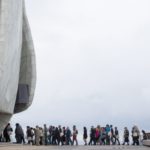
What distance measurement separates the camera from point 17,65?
24.5m

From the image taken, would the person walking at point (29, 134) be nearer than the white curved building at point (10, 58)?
No

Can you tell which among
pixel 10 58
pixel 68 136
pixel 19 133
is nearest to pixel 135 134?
pixel 68 136

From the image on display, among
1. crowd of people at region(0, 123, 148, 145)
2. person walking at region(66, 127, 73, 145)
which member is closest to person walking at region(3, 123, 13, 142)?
crowd of people at region(0, 123, 148, 145)

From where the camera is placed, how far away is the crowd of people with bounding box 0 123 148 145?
125 ft

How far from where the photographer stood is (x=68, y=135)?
130ft

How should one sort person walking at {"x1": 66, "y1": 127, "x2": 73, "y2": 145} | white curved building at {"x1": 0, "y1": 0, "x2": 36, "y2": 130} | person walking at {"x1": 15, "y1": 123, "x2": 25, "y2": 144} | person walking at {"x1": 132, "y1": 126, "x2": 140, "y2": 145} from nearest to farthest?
white curved building at {"x1": 0, "y1": 0, "x2": 36, "y2": 130}, person walking at {"x1": 15, "y1": 123, "x2": 25, "y2": 144}, person walking at {"x1": 132, "y1": 126, "x2": 140, "y2": 145}, person walking at {"x1": 66, "y1": 127, "x2": 73, "y2": 145}

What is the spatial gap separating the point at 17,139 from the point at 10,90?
15333 mm

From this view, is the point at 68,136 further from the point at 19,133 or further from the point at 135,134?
the point at 135,134

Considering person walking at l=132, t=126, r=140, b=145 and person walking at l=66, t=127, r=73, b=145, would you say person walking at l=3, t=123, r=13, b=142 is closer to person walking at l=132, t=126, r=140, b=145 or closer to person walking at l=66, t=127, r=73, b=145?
person walking at l=66, t=127, r=73, b=145

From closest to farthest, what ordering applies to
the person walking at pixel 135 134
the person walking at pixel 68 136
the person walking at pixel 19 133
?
the person walking at pixel 19 133 → the person walking at pixel 135 134 → the person walking at pixel 68 136

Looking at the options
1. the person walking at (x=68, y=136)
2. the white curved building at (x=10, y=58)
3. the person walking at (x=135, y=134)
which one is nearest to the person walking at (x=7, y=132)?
the person walking at (x=68, y=136)

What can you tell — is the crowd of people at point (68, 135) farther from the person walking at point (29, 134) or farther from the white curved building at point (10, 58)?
the white curved building at point (10, 58)

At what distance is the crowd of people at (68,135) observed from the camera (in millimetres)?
38125

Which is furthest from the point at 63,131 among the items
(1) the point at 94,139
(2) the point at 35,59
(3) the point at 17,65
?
(3) the point at 17,65
